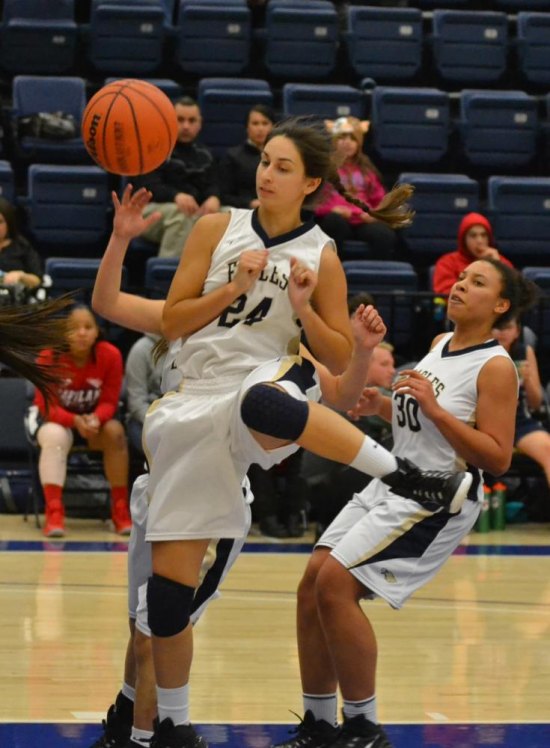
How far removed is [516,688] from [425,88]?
22.9 feet

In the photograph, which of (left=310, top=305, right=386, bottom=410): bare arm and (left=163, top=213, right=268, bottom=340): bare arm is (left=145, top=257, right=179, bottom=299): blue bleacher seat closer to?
(left=310, top=305, right=386, bottom=410): bare arm

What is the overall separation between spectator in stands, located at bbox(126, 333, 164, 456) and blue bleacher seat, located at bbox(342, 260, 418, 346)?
1.41 m

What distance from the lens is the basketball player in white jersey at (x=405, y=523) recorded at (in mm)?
3781

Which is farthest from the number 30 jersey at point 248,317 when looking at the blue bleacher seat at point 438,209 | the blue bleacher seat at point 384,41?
the blue bleacher seat at point 384,41

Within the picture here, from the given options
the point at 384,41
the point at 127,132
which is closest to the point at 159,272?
the point at 384,41

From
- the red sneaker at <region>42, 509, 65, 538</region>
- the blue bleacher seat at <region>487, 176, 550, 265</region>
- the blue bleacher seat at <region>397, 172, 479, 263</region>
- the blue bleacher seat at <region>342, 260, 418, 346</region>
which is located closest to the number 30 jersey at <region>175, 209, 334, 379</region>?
the red sneaker at <region>42, 509, 65, 538</region>

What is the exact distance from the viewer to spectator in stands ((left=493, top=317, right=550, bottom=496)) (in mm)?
7965

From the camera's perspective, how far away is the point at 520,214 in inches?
390

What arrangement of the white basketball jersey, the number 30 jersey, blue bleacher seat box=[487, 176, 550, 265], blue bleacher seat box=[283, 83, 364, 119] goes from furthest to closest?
blue bleacher seat box=[283, 83, 364, 119], blue bleacher seat box=[487, 176, 550, 265], the white basketball jersey, the number 30 jersey

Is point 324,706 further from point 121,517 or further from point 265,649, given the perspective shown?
point 121,517

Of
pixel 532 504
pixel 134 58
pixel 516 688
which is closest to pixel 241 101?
pixel 134 58

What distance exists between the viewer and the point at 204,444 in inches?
136

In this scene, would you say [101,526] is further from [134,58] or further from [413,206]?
[134,58]

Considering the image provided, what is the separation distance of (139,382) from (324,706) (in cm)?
450
